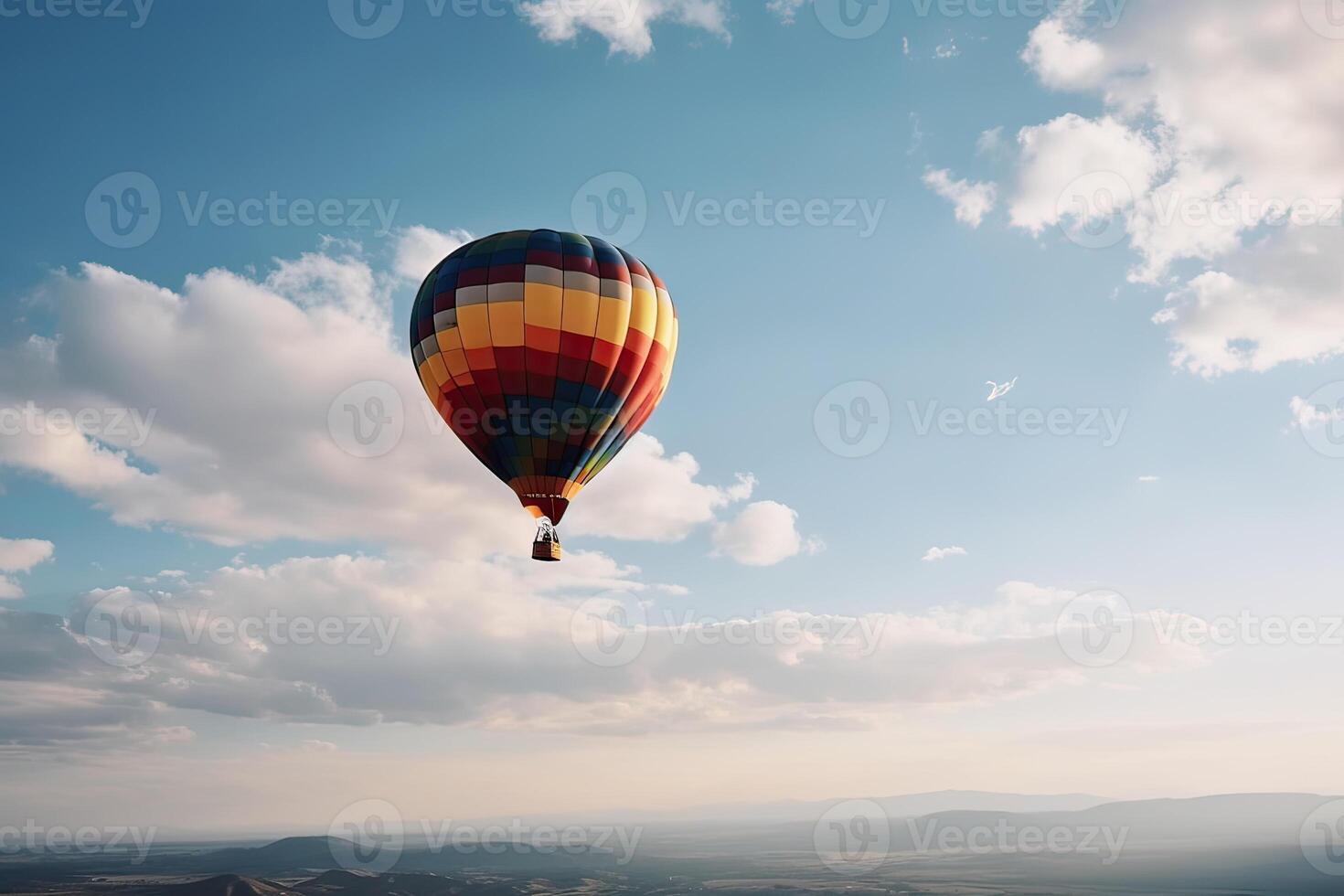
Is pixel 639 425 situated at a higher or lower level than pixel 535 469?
higher

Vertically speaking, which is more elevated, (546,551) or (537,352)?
(537,352)

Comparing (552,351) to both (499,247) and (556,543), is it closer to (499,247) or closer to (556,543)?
(499,247)

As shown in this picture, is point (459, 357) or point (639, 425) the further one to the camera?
point (639, 425)

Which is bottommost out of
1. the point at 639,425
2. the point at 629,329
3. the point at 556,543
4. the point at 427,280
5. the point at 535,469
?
the point at 556,543

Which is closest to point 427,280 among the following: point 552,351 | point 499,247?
point 499,247

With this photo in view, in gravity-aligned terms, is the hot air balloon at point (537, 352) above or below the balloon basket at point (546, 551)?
above

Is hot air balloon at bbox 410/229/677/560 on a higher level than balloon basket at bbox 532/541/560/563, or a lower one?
higher
